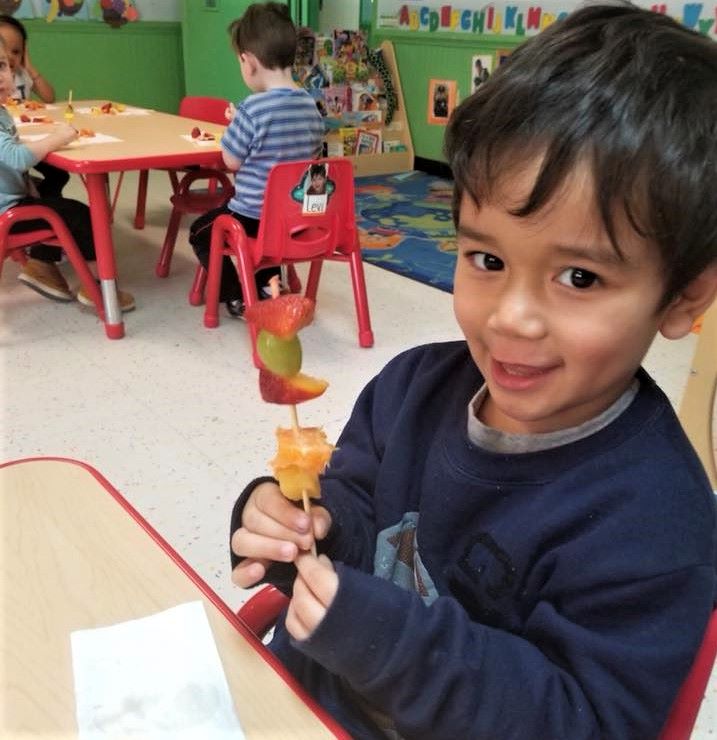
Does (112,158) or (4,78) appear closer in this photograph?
(112,158)

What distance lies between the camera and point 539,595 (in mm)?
713

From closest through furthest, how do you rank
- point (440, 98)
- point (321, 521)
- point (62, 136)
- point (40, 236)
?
point (321, 521)
point (62, 136)
point (40, 236)
point (440, 98)

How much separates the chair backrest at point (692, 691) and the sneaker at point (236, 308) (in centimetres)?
256

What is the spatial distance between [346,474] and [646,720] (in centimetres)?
43

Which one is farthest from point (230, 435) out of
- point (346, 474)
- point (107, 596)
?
point (107, 596)

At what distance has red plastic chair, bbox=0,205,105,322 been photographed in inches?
106

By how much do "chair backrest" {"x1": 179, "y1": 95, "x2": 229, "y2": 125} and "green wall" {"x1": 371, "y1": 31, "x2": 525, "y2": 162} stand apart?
181 centimetres

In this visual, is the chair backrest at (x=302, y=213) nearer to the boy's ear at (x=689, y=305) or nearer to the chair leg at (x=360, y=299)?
the chair leg at (x=360, y=299)

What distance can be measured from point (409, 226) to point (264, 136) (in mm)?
1847

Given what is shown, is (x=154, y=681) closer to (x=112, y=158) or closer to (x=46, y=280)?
(x=112, y=158)

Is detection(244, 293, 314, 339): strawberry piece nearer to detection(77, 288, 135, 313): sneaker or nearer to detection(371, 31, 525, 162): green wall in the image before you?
detection(77, 288, 135, 313): sneaker

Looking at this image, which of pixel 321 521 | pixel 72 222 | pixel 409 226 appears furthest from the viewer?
pixel 409 226

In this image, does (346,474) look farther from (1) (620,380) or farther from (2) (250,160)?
(2) (250,160)

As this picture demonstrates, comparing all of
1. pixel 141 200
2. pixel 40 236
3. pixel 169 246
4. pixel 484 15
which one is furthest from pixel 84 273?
pixel 484 15
